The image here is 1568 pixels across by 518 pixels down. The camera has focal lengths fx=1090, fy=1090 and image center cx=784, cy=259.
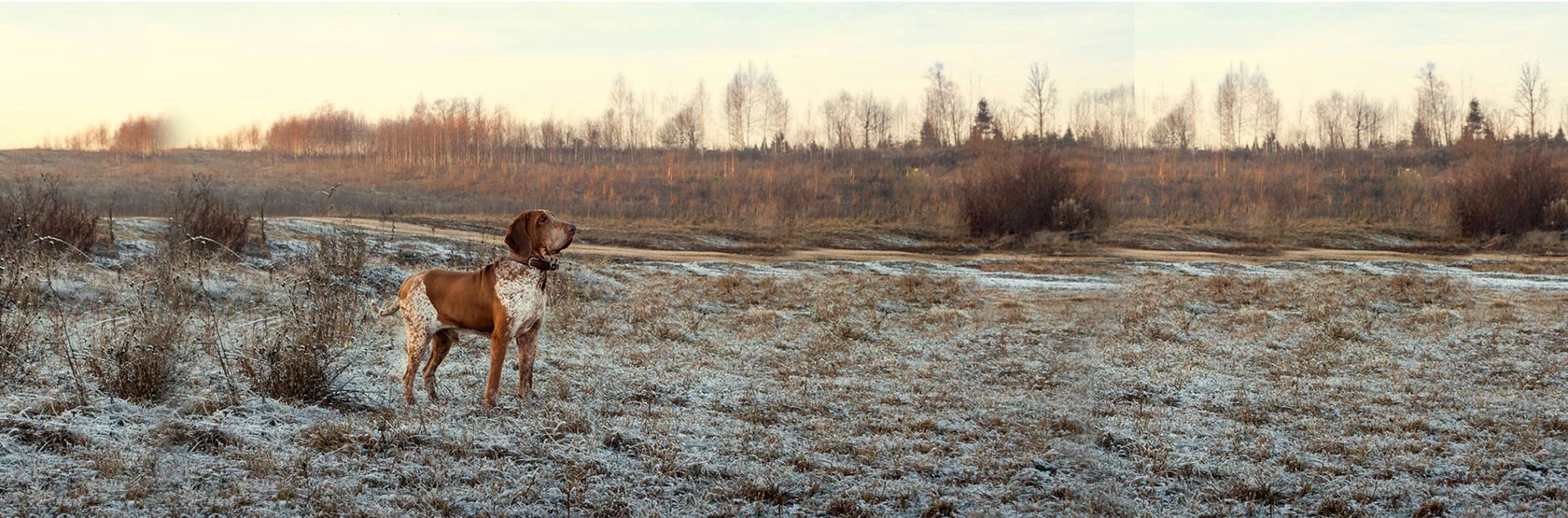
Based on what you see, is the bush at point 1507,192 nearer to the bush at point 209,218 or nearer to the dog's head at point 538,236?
the dog's head at point 538,236

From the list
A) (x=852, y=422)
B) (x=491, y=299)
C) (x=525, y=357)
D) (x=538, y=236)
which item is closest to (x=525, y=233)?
(x=538, y=236)

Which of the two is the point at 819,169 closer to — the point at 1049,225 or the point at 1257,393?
the point at 1257,393

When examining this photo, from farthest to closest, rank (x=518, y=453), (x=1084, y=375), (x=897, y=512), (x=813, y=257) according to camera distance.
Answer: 1. (x=813, y=257)
2. (x=518, y=453)
3. (x=897, y=512)
4. (x=1084, y=375)

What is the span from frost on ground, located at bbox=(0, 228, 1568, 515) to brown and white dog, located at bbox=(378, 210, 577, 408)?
0.32 metres

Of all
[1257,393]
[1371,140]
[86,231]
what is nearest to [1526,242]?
[1371,140]

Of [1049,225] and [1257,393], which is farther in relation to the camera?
[1257,393]

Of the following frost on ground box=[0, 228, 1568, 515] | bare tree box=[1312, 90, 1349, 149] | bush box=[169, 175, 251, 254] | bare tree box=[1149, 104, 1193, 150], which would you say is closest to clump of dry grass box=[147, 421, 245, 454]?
frost on ground box=[0, 228, 1568, 515]

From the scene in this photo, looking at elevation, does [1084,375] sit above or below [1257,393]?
above

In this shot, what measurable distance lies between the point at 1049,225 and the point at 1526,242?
17.0m

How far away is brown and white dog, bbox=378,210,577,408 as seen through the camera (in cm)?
445

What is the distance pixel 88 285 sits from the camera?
29.9 ft

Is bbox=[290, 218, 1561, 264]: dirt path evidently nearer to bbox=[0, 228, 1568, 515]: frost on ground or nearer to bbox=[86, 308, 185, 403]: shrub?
bbox=[0, 228, 1568, 515]: frost on ground

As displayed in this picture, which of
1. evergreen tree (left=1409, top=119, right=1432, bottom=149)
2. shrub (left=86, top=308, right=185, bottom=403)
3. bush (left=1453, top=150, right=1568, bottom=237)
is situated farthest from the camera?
evergreen tree (left=1409, top=119, right=1432, bottom=149)

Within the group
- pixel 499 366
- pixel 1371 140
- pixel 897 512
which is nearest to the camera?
pixel 897 512
